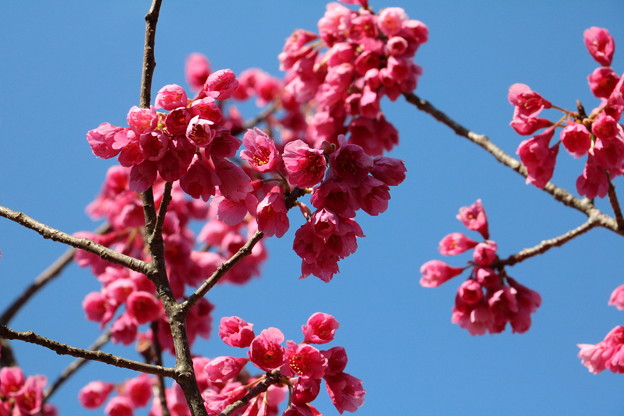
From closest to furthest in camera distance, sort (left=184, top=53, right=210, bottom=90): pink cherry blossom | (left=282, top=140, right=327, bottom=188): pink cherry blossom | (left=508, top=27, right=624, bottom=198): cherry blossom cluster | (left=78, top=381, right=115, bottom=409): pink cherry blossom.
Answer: (left=282, top=140, right=327, bottom=188): pink cherry blossom < (left=508, top=27, right=624, bottom=198): cherry blossom cluster < (left=78, top=381, right=115, bottom=409): pink cherry blossom < (left=184, top=53, right=210, bottom=90): pink cherry blossom

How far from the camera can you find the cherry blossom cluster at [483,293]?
3.05 m

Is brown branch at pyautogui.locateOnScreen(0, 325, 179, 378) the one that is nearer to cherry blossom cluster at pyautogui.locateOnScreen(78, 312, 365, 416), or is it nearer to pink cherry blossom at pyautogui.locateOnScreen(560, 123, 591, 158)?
cherry blossom cluster at pyautogui.locateOnScreen(78, 312, 365, 416)

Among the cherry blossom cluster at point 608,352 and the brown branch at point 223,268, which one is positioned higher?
the cherry blossom cluster at point 608,352

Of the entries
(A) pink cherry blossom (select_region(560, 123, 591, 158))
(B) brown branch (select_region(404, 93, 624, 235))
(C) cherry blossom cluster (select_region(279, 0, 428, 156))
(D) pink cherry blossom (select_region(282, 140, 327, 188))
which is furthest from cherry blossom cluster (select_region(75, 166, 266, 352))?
(A) pink cherry blossom (select_region(560, 123, 591, 158))

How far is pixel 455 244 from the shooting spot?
10.5 ft

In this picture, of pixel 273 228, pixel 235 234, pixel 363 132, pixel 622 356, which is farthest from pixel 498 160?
pixel 235 234

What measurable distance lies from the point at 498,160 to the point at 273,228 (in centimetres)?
167

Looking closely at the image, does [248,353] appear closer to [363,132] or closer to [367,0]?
[363,132]

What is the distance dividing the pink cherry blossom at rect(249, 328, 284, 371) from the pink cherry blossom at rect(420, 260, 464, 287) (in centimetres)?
139

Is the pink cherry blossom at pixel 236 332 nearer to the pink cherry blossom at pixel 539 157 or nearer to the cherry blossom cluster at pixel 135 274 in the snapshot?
the cherry blossom cluster at pixel 135 274

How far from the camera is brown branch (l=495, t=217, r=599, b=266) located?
9.64ft

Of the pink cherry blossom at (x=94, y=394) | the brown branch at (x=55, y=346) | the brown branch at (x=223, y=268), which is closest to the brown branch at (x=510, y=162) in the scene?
the brown branch at (x=223, y=268)

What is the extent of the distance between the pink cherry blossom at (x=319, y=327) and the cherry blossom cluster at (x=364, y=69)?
161cm

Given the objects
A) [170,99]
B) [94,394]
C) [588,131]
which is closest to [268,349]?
[170,99]
